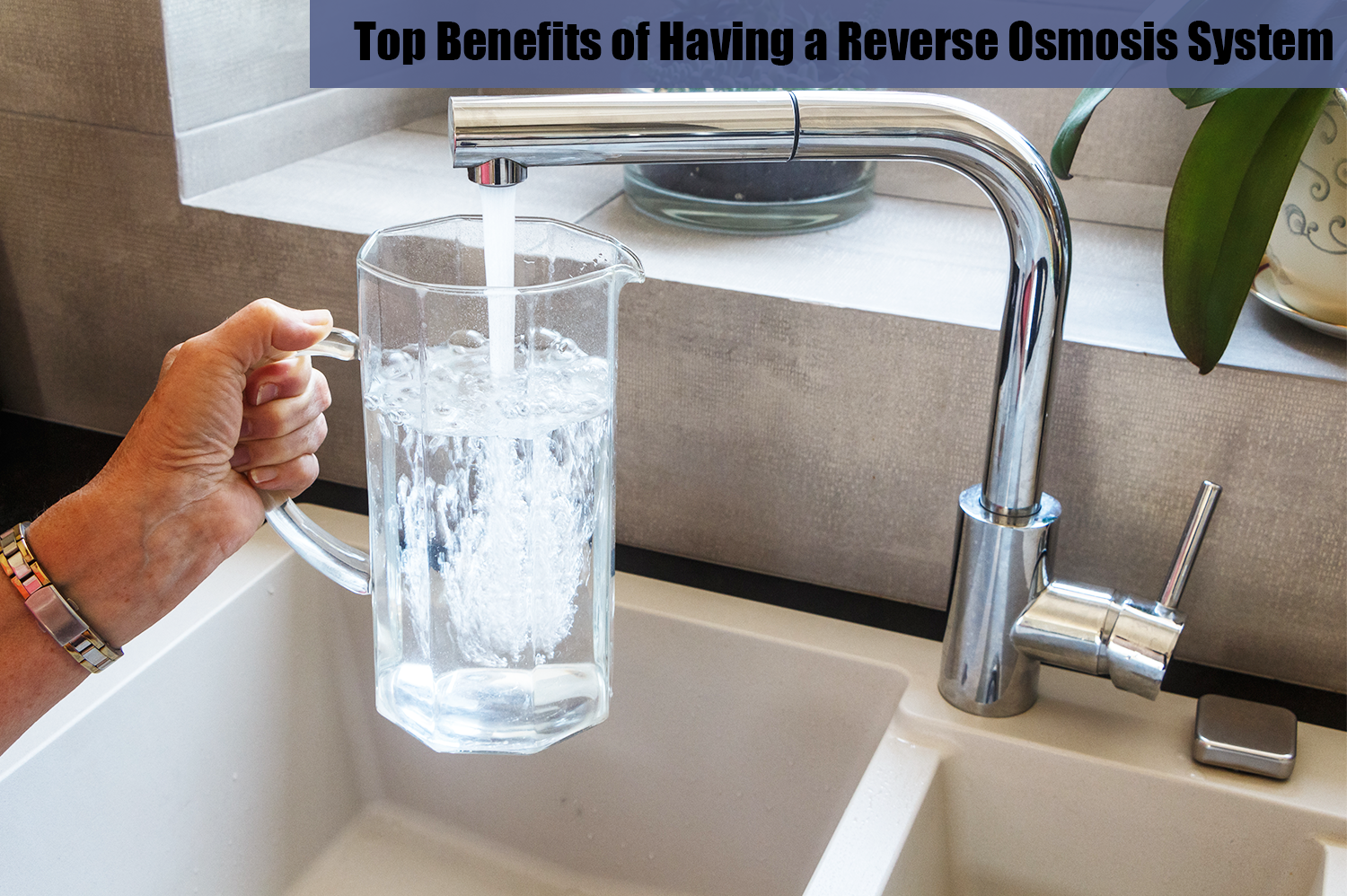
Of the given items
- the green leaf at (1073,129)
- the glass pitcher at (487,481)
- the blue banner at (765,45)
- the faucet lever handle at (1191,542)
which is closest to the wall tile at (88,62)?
the blue banner at (765,45)

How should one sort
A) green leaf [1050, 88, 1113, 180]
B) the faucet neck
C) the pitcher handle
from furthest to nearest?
green leaf [1050, 88, 1113, 180] < the pitcher handle < the faucet neck

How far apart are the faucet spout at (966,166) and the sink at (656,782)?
0.06 metres

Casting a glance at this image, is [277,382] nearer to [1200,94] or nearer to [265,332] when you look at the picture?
[265,332]

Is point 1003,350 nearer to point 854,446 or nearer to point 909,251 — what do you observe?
point 854,446

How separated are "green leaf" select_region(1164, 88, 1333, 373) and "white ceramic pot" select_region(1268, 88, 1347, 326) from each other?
0.05 m

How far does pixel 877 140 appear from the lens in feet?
1.83

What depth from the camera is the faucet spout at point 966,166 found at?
508 mm

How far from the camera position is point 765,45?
0.94 meters

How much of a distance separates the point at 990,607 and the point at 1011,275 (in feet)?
0.67

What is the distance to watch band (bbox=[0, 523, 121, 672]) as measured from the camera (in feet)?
2.07

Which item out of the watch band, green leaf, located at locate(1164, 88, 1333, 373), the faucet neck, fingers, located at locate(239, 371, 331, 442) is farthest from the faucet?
the watch band

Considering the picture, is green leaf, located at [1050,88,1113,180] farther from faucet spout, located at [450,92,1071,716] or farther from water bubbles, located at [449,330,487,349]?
water bubbles, located at [449,330,487,349]

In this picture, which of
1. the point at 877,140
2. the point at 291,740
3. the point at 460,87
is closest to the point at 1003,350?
the point at 877,140

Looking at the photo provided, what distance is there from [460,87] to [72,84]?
1.23 feet
